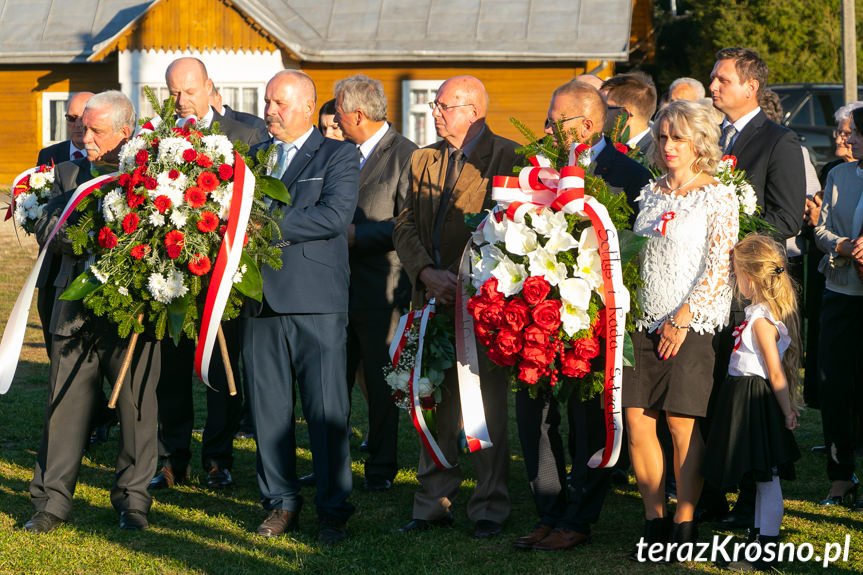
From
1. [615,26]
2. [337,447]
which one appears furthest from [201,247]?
Result: [615,26]

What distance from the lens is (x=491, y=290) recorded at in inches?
193

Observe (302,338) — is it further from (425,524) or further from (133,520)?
(133,520)

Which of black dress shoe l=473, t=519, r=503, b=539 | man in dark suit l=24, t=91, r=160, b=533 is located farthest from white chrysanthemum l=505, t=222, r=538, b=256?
man in dark suit l=24, t=91, r=160, b=533

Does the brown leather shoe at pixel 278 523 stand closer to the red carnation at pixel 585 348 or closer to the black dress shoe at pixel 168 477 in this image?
the black dress shoe at pixel 168 477

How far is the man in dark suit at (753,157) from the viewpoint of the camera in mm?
5801

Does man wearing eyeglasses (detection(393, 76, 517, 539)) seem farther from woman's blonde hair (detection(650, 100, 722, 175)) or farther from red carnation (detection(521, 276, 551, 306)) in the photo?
woman's blonde hair (detection(650, 100, 722, 175))

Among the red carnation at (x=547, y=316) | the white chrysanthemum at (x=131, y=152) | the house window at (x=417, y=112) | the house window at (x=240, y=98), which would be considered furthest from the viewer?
the house window at (x=417, y=112)

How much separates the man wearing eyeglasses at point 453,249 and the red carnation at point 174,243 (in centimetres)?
131

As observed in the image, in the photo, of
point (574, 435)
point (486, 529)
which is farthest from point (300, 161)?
point (486, 529)

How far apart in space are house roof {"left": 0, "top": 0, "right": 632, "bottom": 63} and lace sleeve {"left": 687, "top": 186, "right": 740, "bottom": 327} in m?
16.4

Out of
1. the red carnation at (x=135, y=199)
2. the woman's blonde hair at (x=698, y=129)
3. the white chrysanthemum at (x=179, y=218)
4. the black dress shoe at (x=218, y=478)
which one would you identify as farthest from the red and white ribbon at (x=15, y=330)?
the woman's blonde hair at (x=698, y=129)

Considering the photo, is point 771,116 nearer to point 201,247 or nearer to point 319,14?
point 201,247

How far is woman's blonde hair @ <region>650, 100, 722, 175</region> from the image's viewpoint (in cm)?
504

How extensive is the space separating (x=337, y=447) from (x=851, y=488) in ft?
9.89
